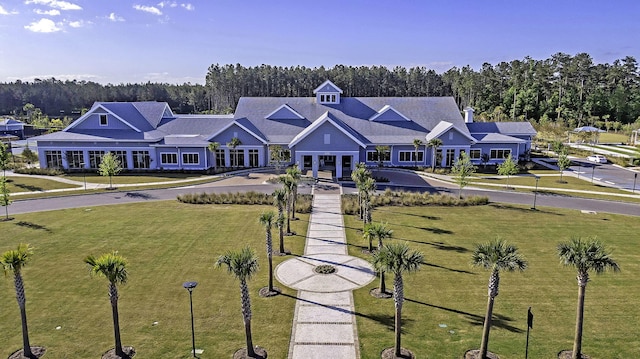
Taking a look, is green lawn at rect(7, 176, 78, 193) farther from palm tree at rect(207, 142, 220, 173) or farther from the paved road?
palm tree at rect(207, 142, 220, 173)

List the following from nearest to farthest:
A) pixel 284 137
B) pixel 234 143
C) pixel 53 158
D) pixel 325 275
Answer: pixel 325 275
pixel 234 143
pixel 53 158
pixel 284 137

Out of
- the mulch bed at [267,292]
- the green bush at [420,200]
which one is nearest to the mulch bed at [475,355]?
the mulch bed at [267,292]

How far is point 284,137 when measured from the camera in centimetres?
5784

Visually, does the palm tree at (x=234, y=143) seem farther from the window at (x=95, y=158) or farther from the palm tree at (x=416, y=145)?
the palm tree at (x=416, y=145)

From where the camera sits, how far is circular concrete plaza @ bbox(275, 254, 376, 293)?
854 inches

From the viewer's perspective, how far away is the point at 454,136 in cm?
5612

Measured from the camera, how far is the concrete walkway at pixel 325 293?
53.9ft

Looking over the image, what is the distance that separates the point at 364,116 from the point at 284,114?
36.6 ft

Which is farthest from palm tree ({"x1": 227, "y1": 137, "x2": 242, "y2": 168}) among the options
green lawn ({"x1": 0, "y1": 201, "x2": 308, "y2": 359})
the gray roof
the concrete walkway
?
the concrete walkway

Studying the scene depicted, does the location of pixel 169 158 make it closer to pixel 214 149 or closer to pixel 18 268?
pixel 214 149

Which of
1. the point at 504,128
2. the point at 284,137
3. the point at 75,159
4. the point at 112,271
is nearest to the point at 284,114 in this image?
the point at 284,137

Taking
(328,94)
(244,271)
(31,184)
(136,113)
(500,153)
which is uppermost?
(328,94)

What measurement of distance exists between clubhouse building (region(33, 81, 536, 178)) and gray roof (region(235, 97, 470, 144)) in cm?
14

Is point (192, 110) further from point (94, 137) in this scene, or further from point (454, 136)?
→ point (454, 136)
